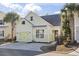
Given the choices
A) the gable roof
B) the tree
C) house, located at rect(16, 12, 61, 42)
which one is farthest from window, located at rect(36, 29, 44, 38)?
the tree

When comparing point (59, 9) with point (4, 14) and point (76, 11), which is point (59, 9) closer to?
point (76, 11)

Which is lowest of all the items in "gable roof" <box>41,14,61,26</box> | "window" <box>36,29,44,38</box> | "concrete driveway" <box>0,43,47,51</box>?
"concrete driveway" <box>0,43,47,51</box>

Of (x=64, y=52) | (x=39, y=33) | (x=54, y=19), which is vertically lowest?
(x=64, y=52)

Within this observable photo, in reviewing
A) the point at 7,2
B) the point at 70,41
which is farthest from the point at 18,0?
the point at 70,41

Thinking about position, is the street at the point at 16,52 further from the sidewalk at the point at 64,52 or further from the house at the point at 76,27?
the house at the point at 76,27

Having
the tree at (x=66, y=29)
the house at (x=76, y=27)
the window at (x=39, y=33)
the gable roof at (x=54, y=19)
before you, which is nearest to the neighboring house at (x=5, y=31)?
the window at (x=39, y=33)

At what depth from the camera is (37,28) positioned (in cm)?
Result: 509

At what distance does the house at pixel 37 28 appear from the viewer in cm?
504

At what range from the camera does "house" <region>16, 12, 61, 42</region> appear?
5039mm

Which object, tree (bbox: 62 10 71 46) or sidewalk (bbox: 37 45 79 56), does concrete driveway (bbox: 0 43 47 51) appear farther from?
tree (bbox: 62 10 71 46)

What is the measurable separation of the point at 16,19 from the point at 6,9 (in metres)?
0.18

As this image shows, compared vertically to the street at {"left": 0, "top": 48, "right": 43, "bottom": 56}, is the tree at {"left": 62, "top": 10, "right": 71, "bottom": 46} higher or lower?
higher

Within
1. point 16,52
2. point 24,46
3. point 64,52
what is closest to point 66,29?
point 64,52

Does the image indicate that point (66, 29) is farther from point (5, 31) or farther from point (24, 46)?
point (5, 31)
